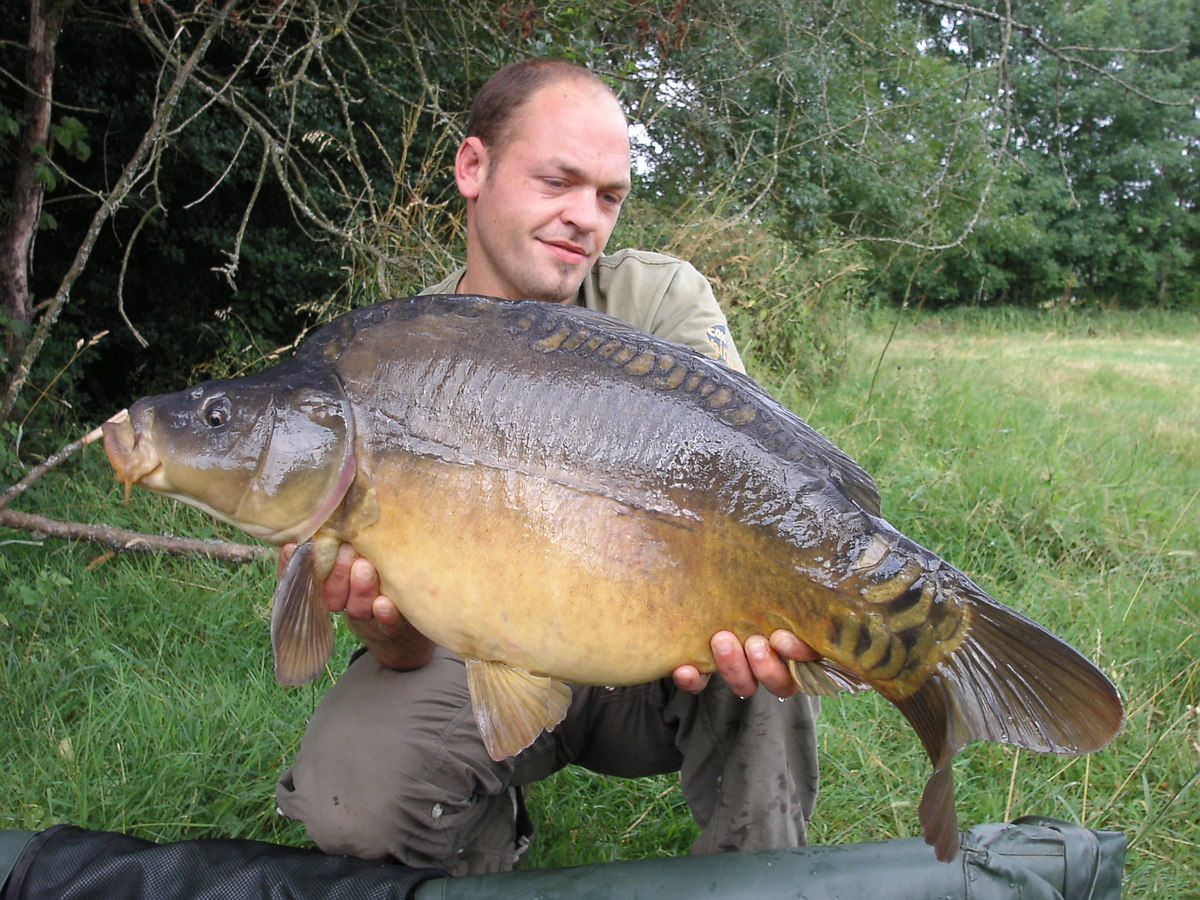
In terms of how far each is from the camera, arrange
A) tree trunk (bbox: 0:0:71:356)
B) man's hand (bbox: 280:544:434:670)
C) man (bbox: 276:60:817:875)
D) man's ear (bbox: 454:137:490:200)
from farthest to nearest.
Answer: tree trunk (bbox: 0:0:71:356) → man's ear (bbox: 454:137:490:200) → man (bbox: 276:60:817:875) → man's hand (bbox: 280:544:434:670)

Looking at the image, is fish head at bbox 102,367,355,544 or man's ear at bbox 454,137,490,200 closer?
fish head at bbox 102,367,355,544

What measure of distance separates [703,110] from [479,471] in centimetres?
425

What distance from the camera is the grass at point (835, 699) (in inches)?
71.7

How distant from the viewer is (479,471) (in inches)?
47.9

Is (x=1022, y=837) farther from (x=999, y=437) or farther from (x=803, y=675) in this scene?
(x=999, y=437)

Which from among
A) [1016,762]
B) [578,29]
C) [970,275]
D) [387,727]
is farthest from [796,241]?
[970,275]

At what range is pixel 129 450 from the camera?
1269 mm

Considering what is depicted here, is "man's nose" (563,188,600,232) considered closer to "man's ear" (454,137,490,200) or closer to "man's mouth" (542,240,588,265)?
"man's mouth" (542,240,588,265)

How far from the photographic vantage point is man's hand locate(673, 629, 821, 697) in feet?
3.89

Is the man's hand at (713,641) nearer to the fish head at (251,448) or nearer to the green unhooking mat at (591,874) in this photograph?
the fish head at (251,448)

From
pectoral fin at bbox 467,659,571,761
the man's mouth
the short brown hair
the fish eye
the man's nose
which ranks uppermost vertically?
the short brown hair

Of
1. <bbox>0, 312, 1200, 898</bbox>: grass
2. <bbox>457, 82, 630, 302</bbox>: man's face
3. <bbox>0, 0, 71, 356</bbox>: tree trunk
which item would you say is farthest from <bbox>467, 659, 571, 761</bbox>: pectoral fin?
<bbox>0, 0, 71, 356</bbox>: tree trunk

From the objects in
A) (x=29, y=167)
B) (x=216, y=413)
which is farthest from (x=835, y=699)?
(x=29, y=167)

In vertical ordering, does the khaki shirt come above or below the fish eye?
above
